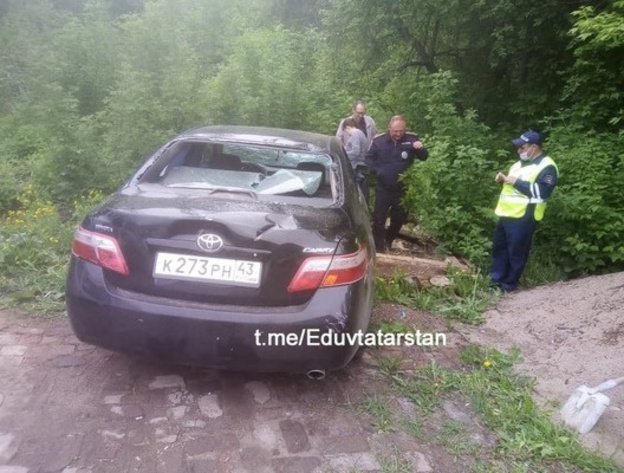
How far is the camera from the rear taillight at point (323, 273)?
251 cm

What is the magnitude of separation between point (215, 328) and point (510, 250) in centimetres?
328

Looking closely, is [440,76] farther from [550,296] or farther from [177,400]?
[177,400]

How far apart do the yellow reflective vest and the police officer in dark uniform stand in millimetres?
1237

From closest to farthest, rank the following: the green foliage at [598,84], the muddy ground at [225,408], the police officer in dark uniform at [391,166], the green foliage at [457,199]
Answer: the muddy ground at [225,408] < the green foliage at [457,199] < the police officer in dark uniform at [391,166] < the green foliage at [598,84]

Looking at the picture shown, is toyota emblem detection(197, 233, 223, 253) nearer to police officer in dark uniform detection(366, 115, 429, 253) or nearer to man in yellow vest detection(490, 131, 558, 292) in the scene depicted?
man in yellow vest detection(490, 131, 558, 292)

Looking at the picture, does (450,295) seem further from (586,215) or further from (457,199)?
(586,215)

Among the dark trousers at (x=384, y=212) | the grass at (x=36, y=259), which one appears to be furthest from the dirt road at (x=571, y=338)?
the grass at (x=36, y=259)

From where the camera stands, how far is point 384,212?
5.86m

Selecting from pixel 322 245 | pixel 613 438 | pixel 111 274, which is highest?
pixel 322 245

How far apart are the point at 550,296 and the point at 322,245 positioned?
2767 mm

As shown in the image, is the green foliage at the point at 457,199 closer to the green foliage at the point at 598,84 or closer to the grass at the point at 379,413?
the green foliage at the point at 598,84

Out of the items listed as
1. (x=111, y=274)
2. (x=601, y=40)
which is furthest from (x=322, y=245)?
(x=601, y=40)

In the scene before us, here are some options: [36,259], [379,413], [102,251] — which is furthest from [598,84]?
[36,259]

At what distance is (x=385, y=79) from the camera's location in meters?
11.6
